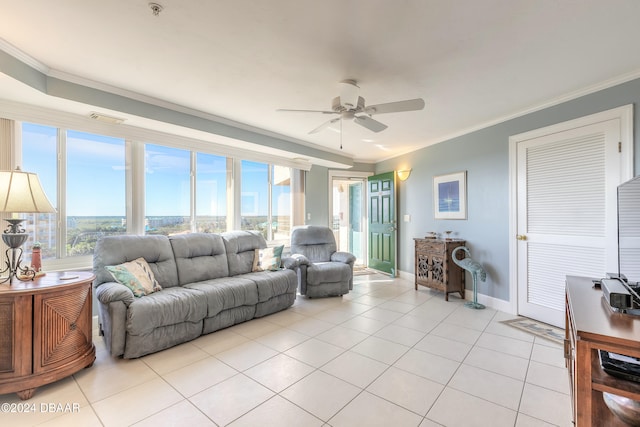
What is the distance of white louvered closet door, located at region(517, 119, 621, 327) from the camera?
2650 mm

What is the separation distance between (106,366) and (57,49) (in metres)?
2.50

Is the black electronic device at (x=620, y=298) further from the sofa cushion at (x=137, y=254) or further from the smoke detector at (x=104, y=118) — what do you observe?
the smoke detector at (x=104, y=118)

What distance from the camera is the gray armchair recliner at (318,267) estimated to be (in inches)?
159

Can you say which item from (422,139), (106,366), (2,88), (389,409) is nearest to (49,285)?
(106,366)

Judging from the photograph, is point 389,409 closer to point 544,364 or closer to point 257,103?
point 544,364

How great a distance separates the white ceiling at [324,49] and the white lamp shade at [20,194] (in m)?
0.78

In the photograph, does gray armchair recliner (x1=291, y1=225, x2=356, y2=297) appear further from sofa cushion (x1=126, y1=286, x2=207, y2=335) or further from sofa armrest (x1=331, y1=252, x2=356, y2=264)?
sofa cushion (x1=126, y1=286, x2=207, y2=335)

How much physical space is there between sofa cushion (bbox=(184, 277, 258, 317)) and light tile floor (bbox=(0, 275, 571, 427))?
0.29 m

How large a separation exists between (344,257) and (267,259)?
127 centimetres

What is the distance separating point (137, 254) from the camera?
9.58 feet

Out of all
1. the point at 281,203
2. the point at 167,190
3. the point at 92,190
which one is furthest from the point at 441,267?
the point at 92,190

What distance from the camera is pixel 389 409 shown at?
175 centimetres

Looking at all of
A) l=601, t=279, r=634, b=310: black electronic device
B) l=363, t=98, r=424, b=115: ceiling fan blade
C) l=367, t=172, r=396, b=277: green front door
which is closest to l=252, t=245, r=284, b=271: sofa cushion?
l=363, t=98, r=424, b=115: ceiling fan blade

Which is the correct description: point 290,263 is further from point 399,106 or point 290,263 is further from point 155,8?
point 155,8
